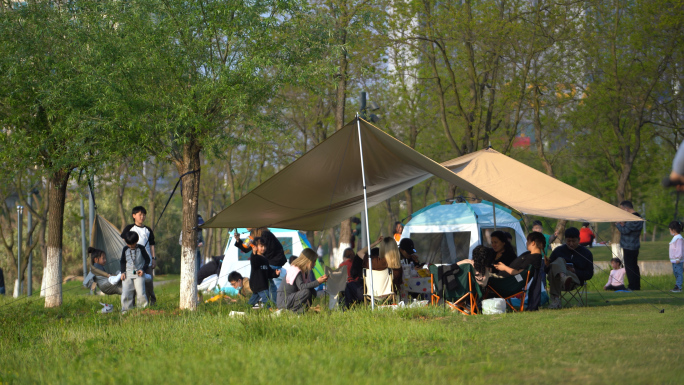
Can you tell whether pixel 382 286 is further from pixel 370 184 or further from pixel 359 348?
pixel 359 348

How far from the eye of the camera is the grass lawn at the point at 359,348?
5.01 metres

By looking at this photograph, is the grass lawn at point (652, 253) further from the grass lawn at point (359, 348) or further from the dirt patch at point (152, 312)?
the dirt patch at point (152, 312)

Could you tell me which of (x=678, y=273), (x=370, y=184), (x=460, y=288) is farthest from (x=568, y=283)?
(x=678, y=273)

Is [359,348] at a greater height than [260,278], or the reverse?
[260,278]

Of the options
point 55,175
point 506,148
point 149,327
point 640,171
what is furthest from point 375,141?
point 640,171

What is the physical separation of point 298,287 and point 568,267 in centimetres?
426

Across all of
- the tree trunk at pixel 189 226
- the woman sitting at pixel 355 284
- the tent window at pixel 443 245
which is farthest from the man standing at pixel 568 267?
the tent window at pixel 443 245

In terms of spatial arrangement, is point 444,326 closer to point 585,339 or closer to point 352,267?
point 585,339

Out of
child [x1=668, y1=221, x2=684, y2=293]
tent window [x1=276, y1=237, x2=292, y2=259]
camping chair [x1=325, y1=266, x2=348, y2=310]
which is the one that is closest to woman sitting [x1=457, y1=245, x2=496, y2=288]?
camping chair [x1=325, y1=266, x2=348, y2=310]

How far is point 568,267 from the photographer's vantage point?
34.1 feet

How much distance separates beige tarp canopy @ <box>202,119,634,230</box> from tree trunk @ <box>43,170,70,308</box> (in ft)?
12.9

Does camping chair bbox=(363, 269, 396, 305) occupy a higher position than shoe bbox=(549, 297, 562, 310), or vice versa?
camping chair bbox=(363, 269, 396, 305)

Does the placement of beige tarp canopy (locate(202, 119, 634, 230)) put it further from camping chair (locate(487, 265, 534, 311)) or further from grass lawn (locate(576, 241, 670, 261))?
grass lawn (locate(576, 241, 670, 261))

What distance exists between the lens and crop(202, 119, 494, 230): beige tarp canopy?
980 centimetres
